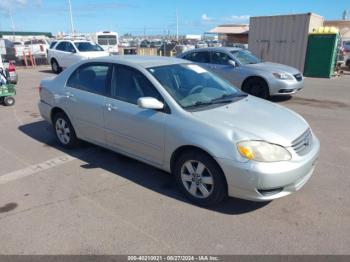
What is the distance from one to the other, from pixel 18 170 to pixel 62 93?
4.49ft

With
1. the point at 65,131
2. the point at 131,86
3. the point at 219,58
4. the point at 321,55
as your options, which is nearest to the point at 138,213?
the point at 131,86

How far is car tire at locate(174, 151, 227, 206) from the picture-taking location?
333 centimetres

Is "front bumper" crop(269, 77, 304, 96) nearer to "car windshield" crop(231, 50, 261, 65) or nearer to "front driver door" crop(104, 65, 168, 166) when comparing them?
"car windshield" crop(231, 50, 261, 65)

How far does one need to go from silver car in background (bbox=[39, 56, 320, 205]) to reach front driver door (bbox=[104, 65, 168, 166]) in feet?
0.04

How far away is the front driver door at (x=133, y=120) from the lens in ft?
12.4

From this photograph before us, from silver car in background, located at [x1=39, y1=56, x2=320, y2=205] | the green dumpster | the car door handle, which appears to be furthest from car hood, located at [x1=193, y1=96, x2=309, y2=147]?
the green dumpster

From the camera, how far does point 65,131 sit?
17.3 feet

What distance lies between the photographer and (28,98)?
10.0m

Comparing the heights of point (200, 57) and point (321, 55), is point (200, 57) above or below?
above

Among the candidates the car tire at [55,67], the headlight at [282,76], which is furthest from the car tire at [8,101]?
the car tire at [55,67]

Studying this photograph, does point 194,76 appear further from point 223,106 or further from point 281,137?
point 281,137

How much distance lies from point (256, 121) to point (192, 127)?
0.73m

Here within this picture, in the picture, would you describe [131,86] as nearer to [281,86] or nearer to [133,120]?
[133,120]

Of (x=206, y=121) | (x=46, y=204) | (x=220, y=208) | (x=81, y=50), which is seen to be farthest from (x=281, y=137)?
(x=81, y=50)
